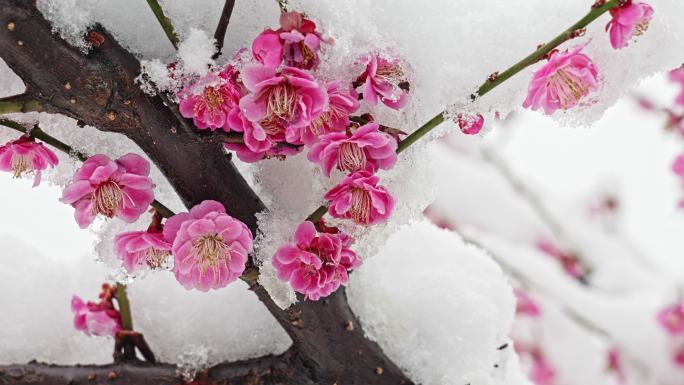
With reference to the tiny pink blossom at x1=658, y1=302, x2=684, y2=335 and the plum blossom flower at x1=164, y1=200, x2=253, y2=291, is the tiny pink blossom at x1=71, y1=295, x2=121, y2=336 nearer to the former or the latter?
the plum blossom flower at x1=164, y1=200, x2=253, y2=291

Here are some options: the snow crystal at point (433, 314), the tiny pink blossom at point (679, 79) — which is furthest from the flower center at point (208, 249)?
the tiny pink blossom at point (679, 79)

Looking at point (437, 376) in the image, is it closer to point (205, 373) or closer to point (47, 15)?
point (205, 373)

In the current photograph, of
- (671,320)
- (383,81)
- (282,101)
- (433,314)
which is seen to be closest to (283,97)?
(282,101)

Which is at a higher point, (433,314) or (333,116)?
(333,116)

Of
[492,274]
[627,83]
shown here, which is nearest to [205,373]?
[492,274]

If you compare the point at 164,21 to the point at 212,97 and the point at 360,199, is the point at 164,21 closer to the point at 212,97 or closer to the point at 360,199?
the point at 212,97

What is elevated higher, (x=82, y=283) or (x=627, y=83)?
(x=82, y=283)
